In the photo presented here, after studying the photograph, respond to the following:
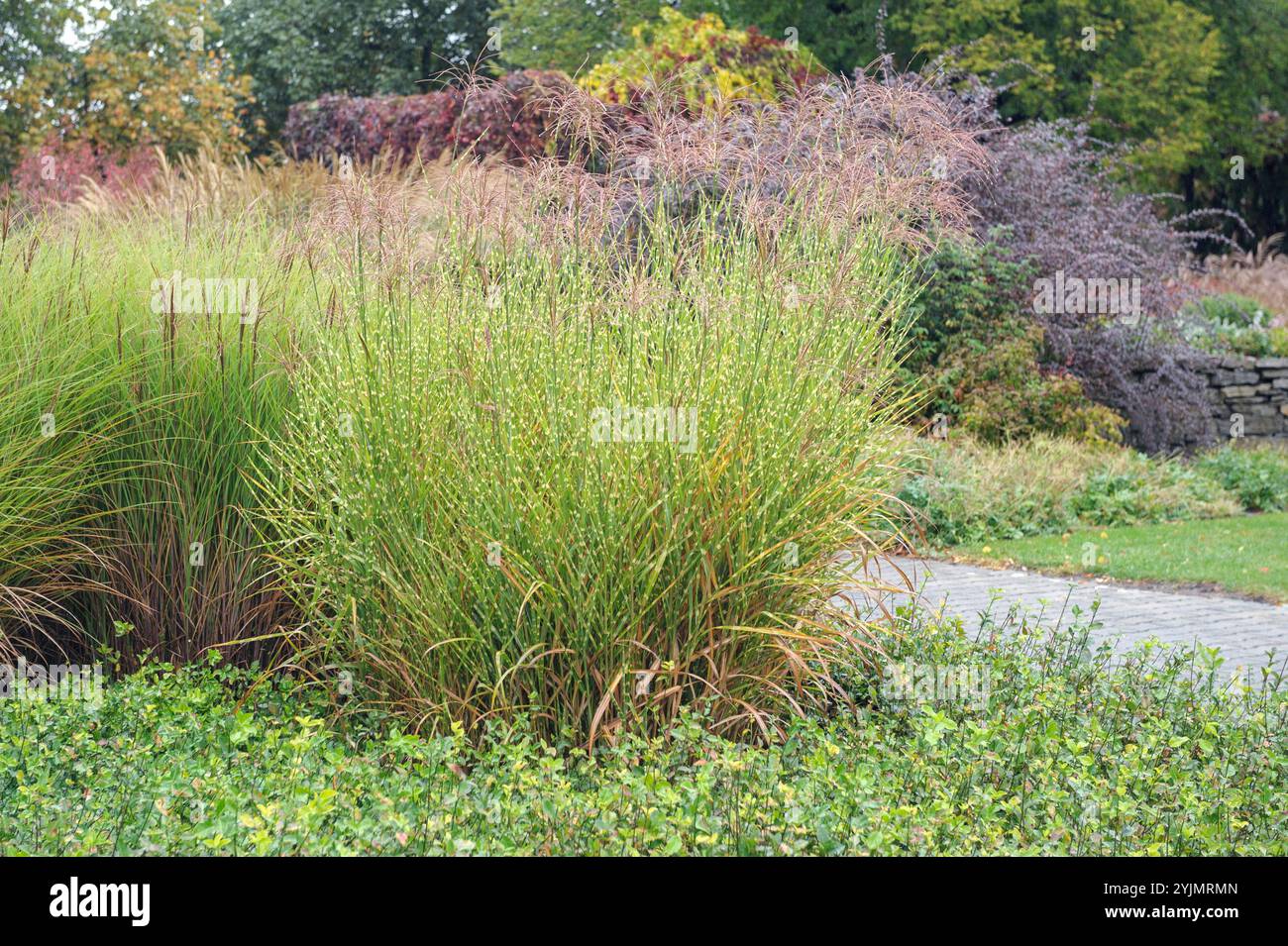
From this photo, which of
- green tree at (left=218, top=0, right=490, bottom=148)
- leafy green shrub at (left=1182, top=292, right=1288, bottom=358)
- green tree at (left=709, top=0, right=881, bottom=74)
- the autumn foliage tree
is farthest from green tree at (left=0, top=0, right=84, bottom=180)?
leafy green shrub at (left=1182, top=292, right=1288, bottom=358)

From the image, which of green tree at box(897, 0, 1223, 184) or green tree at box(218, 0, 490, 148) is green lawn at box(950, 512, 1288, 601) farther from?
green tree at box(218, 0, 490, 148)

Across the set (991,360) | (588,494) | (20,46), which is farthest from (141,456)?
(20,46)

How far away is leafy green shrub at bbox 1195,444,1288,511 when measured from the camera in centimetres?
1080

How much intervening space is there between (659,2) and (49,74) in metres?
10.2

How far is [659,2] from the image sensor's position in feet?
72.6

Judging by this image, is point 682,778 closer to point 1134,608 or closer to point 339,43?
point 1134,608

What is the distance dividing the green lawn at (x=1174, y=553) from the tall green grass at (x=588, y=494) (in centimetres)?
409

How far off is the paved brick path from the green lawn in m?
0.27

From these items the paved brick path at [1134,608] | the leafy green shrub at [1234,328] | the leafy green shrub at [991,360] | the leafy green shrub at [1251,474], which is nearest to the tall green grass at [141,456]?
the paved brick path at [1134,608]

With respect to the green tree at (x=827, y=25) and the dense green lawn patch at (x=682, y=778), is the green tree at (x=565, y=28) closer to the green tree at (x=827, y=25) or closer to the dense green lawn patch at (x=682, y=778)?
the green tree at (x=827, y=25)

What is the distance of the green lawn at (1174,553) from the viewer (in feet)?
24.9

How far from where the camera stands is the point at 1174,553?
835 centimetres
